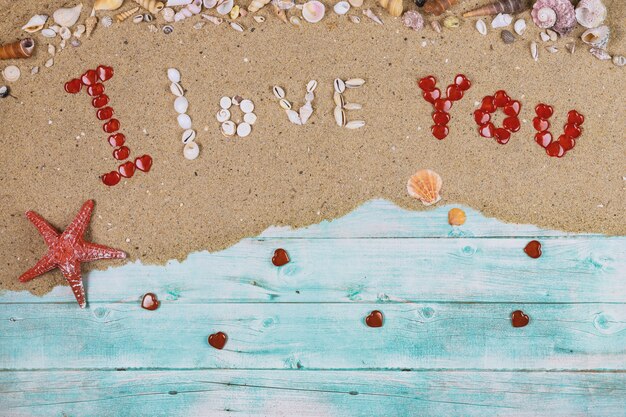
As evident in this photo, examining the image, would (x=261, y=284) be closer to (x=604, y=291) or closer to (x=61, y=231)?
(x=61, y=231)

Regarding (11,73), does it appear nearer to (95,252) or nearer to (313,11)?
(95,252)

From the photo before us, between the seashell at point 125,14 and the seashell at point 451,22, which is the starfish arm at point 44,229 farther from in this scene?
the seashell at point 451,22

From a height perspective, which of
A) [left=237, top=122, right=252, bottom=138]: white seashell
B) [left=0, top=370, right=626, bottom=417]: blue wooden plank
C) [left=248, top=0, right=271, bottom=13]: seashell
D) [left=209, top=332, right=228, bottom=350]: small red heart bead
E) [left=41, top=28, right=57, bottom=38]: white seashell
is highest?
[left=248, top=0, right=271, bottom=13]: seashell

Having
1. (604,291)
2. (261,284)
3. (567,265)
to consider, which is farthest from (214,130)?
(604,291)

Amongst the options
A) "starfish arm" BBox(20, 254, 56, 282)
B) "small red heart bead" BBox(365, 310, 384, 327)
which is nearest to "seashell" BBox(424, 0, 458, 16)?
"small red heart bead" BBox(365, 310, 384, 327)

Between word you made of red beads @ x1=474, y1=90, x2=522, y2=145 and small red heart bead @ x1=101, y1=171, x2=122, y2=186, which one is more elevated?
word you made of red beads @ x1=474, y1=90, x2=522, y2=145

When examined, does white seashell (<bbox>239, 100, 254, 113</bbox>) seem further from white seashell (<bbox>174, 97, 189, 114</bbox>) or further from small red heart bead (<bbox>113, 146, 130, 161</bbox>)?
small red heart bead (<bbox>113, 146, 130, 161</bbox>)

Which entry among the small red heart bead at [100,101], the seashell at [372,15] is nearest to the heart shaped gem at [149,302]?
the small red heart bead at [100,101]
